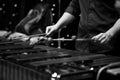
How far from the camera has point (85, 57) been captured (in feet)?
5.24

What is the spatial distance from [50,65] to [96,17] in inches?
26.2

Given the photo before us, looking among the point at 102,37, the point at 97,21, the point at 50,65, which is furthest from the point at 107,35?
the point at 50,65

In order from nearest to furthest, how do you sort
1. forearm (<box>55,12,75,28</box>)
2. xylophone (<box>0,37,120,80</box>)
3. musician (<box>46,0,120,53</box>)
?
1. xylophone (<box>0,37,120,80</box>)
2. musician (<box>46,0,120,53</box>)
3. forearm (<box>55,12,75,28</box>)

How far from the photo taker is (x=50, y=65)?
1.48 meters

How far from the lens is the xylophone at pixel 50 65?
1329 millimetres

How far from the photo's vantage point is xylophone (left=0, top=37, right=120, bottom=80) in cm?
133

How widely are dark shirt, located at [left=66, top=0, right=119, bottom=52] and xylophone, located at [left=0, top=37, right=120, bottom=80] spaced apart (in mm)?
341

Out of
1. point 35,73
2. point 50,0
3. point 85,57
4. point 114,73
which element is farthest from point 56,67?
point 50,0

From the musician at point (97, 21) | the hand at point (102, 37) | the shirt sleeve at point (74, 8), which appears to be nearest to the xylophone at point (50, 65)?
the hand at point (102, 37)

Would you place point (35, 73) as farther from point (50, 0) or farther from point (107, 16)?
point (50, 0)

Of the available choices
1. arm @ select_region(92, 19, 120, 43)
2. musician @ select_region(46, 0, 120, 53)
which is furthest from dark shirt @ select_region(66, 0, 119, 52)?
arm @ select_region(92, 19, 120, 43)

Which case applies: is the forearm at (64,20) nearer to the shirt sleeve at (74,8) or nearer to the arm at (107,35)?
the shirt sleeve at (74,8)

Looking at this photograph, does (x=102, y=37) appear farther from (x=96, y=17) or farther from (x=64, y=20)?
(x=64, y=20)

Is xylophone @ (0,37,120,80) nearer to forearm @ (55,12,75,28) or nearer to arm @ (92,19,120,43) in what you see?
arm @ (92,19,120,43)
